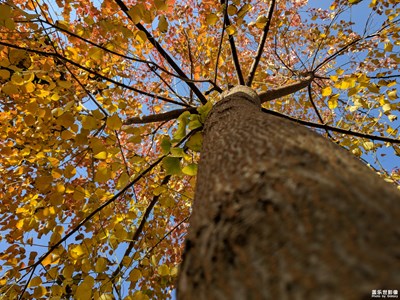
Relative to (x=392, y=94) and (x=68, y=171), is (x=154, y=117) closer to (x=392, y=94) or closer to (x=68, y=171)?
(x=68, y=171)

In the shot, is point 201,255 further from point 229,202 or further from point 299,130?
point 299,130

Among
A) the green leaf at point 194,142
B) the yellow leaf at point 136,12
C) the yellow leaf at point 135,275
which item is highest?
the yellow leaf at point 136,12

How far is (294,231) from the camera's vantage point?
481 mm

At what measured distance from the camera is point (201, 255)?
58cm

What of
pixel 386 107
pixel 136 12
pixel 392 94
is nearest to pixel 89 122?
pixel 136 12

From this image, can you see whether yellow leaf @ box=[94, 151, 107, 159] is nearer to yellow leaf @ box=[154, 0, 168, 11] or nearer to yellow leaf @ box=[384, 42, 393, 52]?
yellow leaf @ box=[154, 0, 168, 11]

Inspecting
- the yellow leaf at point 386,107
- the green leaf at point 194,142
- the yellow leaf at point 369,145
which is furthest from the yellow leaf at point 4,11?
the yellow leaf at point 369,145

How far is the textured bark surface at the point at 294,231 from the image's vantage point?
384mm

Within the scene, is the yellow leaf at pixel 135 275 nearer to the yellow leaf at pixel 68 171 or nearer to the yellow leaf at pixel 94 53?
the yellow leaf at pixel 68 171

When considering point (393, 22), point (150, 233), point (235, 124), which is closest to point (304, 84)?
point (393, 22)

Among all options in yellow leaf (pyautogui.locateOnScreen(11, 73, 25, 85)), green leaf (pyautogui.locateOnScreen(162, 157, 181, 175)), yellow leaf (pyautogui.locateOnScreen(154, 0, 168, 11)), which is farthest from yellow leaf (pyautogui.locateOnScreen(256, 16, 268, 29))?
yellow leaf (pyautogui.locateOnScreen(11, 73, 25, 85))

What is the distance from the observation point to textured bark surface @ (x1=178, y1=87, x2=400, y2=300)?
0.38m

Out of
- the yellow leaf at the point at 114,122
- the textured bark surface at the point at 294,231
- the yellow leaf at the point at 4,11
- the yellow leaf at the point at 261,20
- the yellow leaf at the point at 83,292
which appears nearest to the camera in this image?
the textured bark surface at the point at 294,231

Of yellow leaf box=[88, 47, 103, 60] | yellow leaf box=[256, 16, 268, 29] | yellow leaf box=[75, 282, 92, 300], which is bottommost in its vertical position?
yellow leaf box=[75, 282, 92, 300]
